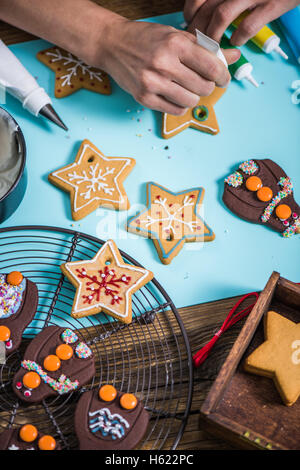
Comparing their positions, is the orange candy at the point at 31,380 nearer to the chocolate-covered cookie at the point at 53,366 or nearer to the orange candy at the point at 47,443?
the chocolate-covered cookie at the point at 53,366

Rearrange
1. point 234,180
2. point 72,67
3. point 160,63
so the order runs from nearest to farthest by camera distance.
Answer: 1. point 160,63
2. point 234,180
3. point 72,67

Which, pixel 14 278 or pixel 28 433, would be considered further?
pixel 14 278

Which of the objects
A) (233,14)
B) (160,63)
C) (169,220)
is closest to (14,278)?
(169,220)

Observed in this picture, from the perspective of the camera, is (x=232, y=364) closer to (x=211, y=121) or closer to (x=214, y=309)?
(x=214, y=309)

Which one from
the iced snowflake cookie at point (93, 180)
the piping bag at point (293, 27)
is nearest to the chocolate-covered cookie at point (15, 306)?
the iced snowflake cookie at point (93, 180)

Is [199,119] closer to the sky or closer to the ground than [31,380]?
closer to the sky

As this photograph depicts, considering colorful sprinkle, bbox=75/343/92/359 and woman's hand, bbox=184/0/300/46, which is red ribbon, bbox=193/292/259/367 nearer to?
colorful sprinkle, bbox=75/343/92/359

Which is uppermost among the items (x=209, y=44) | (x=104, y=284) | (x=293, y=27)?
(x=293, y=27)

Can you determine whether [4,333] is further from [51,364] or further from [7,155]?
[7,155]
